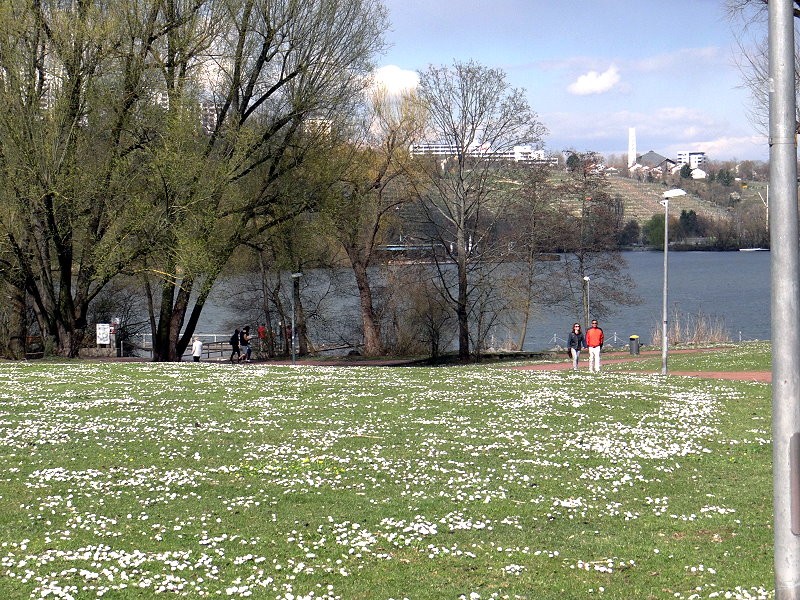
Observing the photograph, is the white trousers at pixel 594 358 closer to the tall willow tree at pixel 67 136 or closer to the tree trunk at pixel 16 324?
the tall willow tree at pixel 67 136

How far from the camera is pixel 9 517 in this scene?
10.2m

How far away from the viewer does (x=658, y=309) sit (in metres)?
91.0

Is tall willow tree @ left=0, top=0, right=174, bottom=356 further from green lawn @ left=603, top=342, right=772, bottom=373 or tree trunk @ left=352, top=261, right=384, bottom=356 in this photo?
tree trunk @ left=352, top=261, right=384, bottom=356

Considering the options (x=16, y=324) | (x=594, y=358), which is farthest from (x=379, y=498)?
(x=16, y=324)

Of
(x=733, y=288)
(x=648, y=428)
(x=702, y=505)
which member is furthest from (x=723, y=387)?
(x=733, y=288)

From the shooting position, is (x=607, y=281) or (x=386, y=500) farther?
(x=607, y=281)

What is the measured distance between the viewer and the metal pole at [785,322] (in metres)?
6.11

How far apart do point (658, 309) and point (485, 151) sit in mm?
42927

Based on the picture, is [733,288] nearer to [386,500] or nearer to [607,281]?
[607,281]

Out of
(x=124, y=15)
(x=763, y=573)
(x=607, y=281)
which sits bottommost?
(x=763, y=573)

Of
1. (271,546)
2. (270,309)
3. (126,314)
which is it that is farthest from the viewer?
(270,309)

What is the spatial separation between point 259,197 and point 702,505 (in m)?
33.0

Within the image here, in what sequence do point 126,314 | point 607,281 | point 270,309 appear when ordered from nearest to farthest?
point 126,314 < point 270,309 < point 607,281

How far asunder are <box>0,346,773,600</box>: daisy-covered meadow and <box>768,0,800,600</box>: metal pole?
2122mm
